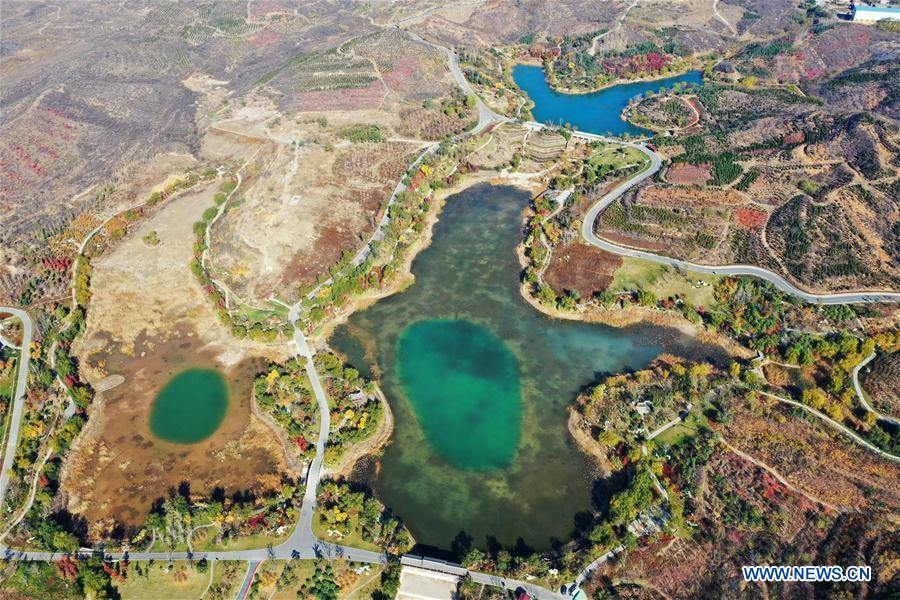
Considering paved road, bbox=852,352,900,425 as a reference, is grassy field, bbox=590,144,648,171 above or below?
above

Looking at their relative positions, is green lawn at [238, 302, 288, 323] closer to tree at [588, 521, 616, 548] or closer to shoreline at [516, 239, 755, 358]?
shoreline at [516, 239, 755, 358]

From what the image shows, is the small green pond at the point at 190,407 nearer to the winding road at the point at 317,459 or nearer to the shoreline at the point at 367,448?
the winding road at the point at 317,459

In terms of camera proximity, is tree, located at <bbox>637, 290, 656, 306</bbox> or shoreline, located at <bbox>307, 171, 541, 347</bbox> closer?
tree, located at <bbox>637, 290, 656, 306</bbox>

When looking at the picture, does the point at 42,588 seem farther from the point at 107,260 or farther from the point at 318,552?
the point at 107,260

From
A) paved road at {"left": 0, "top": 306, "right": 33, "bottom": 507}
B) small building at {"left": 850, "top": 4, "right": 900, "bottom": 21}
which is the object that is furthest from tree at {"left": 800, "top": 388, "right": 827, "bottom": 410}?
small building at {"left": 850, "top": 4, "right": 900, "bottom": 21}

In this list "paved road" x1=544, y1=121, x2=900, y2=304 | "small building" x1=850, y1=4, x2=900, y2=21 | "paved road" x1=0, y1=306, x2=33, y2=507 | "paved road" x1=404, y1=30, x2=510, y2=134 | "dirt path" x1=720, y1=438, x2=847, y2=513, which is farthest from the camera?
"small building" x1=850, y1=4, x2=900, y2=21

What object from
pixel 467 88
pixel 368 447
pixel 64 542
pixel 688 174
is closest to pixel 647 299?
pixel 688 174
